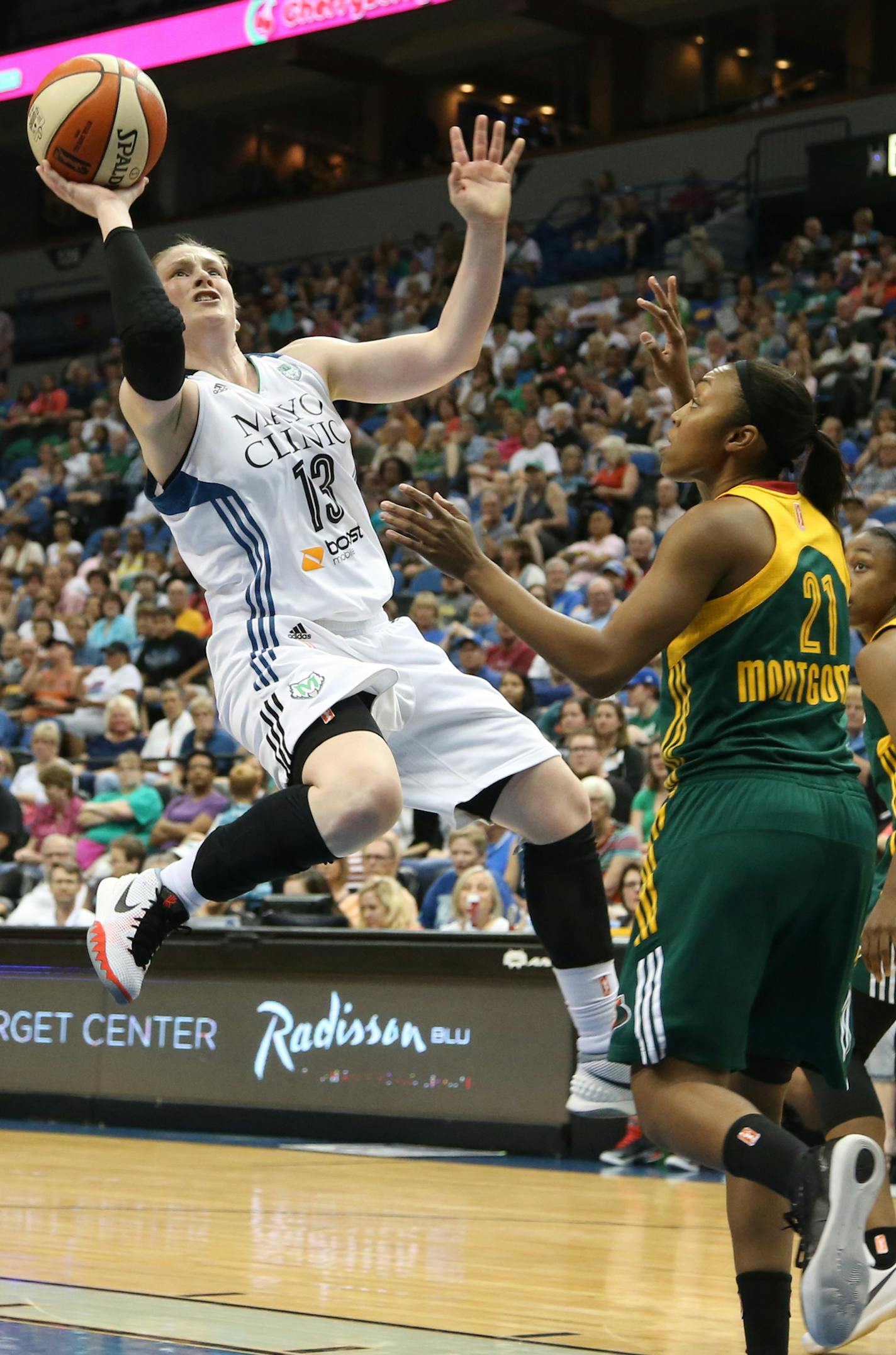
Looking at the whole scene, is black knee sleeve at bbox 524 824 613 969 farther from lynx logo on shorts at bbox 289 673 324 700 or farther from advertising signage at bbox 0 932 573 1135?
advertising signage at bbox 0 932 573 1135

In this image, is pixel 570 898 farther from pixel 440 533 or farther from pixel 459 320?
pixel 459 320

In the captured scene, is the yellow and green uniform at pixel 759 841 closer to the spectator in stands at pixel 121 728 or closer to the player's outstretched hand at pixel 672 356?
the player's outstretched hand at pixel 672 356

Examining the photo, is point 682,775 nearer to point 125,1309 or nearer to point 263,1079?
point 125,1309

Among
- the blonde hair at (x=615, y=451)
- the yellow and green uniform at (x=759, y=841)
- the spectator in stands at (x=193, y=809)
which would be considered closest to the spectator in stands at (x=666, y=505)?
the blonde hair at (x=615, y=451)

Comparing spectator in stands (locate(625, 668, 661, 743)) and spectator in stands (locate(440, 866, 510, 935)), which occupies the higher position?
spectator in stands (locate(625, 668, 661, 743))

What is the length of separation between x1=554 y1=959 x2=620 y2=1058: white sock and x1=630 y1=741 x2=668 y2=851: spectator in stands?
17.0 ft

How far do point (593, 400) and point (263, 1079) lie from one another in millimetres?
8492

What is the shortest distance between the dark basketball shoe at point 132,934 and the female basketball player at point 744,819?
1.23 m

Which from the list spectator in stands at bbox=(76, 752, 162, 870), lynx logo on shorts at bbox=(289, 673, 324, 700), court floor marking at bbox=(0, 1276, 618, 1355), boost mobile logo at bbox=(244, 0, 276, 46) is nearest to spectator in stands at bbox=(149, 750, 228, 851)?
spectator in stands at bbox=(76, 752, 162, 870)

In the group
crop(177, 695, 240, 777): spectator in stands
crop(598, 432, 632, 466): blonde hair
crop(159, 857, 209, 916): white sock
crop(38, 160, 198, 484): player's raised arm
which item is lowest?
crop(159, 857, 209, 916): white sock

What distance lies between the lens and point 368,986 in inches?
352

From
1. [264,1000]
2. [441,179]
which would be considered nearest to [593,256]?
[441,179]

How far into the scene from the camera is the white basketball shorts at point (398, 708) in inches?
165

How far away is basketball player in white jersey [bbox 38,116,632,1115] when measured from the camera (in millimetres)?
4160
